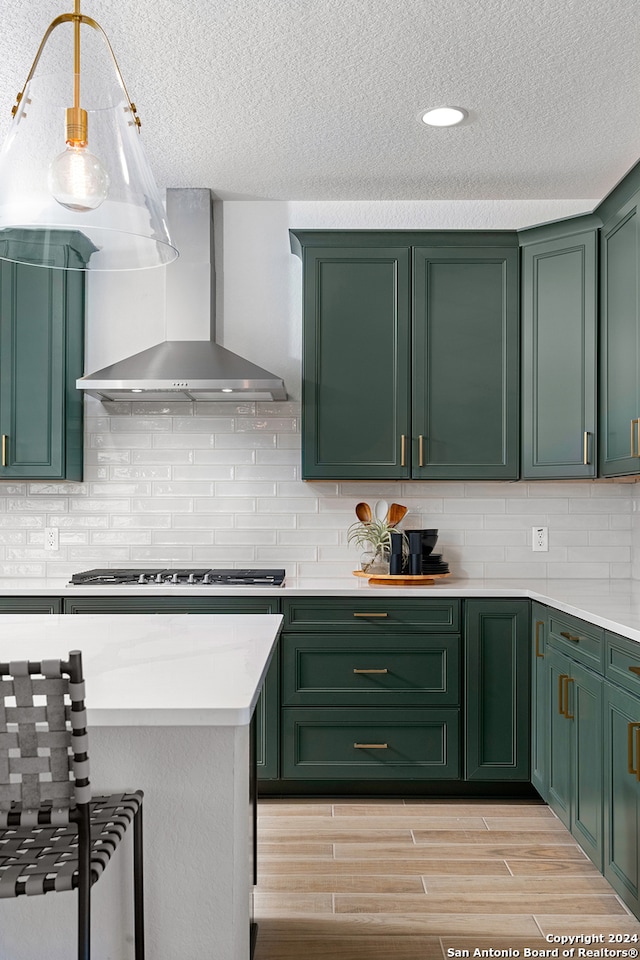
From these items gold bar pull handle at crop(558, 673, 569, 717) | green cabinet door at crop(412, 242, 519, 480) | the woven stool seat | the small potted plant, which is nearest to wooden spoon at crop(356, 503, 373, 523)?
the small potted plant

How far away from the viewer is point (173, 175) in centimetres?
369

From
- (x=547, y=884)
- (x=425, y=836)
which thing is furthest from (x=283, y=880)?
(x=547, y=884)

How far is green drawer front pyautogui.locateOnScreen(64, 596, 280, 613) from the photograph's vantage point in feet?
11.2

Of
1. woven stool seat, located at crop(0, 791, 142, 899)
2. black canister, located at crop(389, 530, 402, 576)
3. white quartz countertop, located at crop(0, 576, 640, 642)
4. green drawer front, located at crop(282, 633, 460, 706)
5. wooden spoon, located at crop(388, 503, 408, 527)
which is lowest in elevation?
green drawer front, located at crop(282, 633, 460, 706)

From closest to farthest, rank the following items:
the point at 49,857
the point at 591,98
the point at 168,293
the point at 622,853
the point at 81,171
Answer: the point at 49,857 → the point at 81,171 → the point at 622,853 → the point at 591,98 → the point at 168,293

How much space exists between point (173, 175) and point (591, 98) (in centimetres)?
Answer: 186

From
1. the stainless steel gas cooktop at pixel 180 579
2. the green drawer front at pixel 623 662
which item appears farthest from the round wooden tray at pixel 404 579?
the green drawer front at pixel 623 662

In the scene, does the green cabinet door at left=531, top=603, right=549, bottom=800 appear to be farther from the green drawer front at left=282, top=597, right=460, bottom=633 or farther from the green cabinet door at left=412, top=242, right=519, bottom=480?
the green cabinet door at left=412, top=242, right=519, bottom=480

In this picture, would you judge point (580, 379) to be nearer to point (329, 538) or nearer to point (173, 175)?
point (329, 538)

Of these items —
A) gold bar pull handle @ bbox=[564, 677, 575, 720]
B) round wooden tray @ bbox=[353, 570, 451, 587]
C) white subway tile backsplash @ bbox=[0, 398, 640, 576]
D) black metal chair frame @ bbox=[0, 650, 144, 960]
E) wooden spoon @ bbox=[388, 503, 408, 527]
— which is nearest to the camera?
black metal chair frame @ bbox=[0, 650, 144, 960]

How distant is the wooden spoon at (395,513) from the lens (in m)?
3.88

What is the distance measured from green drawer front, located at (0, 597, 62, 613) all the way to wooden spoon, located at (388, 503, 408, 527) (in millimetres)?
1585

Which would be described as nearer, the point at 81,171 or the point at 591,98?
the point at 81,171

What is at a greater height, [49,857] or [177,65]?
[177,65]
